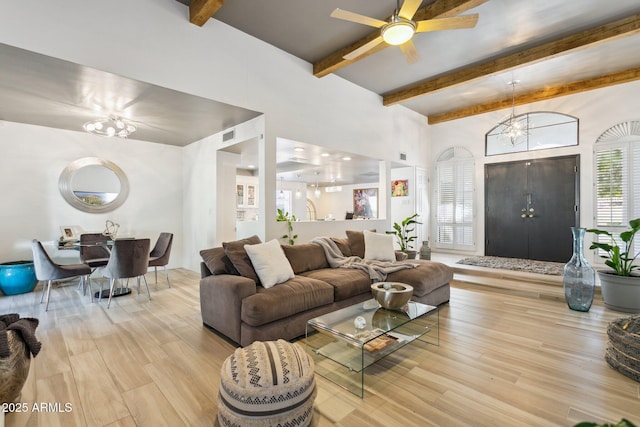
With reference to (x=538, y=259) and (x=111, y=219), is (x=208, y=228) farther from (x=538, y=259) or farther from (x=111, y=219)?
(x=538, y=259)

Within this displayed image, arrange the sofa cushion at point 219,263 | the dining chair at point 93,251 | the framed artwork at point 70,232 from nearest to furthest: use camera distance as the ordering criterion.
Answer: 1. the sofa cushion at point 219,263
2. the dining chair at point 93,251
3. the framed artwork at point 70,232

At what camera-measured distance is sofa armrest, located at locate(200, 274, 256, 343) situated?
259cm

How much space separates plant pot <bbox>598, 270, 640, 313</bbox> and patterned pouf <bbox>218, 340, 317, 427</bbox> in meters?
3.95

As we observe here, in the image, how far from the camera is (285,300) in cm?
262

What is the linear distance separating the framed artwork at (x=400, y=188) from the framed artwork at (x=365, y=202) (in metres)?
3.73

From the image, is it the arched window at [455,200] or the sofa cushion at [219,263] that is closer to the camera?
the sofa cushion at [219,263]

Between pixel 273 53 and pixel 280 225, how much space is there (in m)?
2.56

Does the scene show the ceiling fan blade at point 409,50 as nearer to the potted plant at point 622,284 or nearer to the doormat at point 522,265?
the potted plant at point 622,284

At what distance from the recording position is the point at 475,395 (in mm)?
1909

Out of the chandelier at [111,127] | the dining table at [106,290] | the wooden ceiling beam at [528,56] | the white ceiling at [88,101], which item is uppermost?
the wooden ceiling beam at [528,56]

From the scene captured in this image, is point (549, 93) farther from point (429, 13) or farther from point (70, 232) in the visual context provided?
point (70, 232)

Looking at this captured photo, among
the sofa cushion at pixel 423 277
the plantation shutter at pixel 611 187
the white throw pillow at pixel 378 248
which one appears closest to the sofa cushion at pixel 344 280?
the sofa cushion at pixel 423 277

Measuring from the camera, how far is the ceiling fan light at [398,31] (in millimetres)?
2709

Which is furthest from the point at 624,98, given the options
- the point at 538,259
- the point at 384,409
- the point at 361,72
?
the point at 384,409
